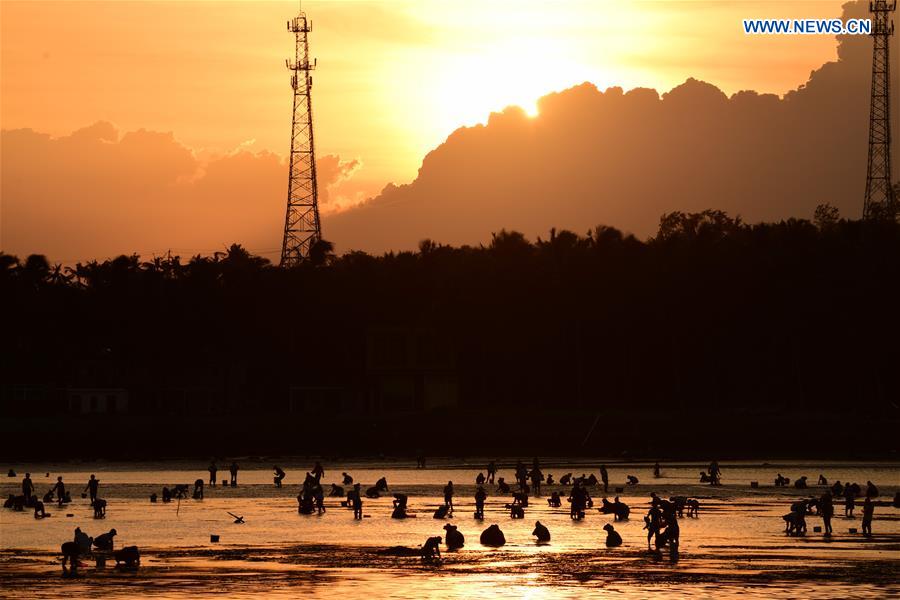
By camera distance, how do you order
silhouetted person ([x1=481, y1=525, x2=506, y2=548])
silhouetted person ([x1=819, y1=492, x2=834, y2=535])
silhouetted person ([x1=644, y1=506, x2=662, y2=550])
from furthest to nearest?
silhouetted person ([x1=819, y1=492, x2=834, y2=535]) → silhouetted person ([x1=481, y1=525, x2=506, y2=548]) → silhouetted person ([x1=644, y1=506, x2=662, y2=550])

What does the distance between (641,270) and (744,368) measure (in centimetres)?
1309

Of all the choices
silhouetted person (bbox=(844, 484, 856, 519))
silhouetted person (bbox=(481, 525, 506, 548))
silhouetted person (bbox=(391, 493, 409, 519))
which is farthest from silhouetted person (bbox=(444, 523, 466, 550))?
silhouetted person (bbox=(844, 484, 856, 519))

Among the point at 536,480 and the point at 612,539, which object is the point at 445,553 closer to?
the point at 612,539

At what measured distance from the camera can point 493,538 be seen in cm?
5581

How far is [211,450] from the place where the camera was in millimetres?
121188

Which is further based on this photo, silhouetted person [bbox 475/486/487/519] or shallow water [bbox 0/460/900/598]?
silhouetted person [bbox 475/486/487/519]

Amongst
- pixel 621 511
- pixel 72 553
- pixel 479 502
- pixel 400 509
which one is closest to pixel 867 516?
pixel 621 511

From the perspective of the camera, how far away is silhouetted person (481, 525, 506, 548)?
5562 centimetres

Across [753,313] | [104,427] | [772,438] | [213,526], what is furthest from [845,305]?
[213,526]

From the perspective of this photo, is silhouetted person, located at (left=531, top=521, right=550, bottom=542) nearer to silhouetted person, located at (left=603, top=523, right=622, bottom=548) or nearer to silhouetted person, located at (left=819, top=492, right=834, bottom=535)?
silhouetted person, located at (left=603, top=523, right=622, bottom=548)

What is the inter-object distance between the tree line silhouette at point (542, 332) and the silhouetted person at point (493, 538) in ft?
196

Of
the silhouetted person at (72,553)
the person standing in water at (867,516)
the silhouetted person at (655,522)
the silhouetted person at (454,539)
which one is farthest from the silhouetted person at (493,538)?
the silhouetted person at (72,553)

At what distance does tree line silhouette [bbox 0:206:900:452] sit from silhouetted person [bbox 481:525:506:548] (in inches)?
2356

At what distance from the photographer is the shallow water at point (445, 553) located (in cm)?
4519
